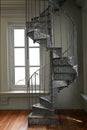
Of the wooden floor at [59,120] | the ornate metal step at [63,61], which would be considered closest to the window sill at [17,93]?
the wooden floor at [59,120]

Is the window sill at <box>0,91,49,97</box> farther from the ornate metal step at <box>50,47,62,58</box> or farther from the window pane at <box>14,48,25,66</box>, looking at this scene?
the ornate metal step at <box>50,47,62,58</box>

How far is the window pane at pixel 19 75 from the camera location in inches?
244

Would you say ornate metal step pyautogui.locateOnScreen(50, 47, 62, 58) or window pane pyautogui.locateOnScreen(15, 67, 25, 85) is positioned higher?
ornate metal step pyautogui.locateOnScreen(50, 47, 62, 58)

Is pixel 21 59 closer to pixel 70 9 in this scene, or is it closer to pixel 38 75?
pixel 38 75

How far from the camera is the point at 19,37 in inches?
244

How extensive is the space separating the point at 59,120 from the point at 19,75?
6.30 ft

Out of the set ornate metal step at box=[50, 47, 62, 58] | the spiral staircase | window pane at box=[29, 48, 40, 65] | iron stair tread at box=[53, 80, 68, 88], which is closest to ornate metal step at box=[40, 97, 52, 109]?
the spiral staircase

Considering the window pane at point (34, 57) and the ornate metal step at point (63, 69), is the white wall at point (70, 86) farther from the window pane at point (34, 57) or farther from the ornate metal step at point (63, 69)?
the ornate metal step at point (63, 69)

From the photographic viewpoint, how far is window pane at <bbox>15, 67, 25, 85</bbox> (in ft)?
20.4

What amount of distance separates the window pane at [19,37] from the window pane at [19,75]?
665 mm

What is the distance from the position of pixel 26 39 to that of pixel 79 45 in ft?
4.65

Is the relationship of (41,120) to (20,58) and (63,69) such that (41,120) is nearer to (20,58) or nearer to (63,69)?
(63,69)

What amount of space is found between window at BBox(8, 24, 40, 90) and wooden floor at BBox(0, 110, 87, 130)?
2.96ft

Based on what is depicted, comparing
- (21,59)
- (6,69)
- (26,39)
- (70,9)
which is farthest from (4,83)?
(70,9)
